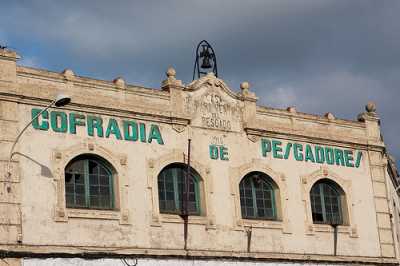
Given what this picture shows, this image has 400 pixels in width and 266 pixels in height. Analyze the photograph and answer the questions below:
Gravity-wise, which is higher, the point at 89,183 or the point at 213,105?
the point at 213,105

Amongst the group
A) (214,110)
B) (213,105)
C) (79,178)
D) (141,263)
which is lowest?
(141,263)

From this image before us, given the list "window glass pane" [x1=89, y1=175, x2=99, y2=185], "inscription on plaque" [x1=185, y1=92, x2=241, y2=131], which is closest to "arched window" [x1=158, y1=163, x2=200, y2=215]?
"inscription on plaque" [x1=185, y1=92, x2=241, y2=131]

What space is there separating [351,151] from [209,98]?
22.6 feet

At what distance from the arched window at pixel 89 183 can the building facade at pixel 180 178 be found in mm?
34

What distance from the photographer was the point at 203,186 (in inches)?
1166

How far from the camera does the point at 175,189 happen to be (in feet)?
95.2

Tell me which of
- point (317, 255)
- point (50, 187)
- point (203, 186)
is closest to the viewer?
point (50, 187)

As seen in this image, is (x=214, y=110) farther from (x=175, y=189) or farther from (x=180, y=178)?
(x=175, y=189)

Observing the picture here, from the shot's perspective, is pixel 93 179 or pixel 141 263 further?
pixel 93 179

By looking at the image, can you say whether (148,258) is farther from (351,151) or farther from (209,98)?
(351,151)

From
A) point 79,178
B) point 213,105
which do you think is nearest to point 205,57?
point 213,105

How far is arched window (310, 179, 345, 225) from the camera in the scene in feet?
107

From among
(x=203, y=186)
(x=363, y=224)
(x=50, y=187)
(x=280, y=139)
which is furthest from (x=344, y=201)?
(x=50, y=187)

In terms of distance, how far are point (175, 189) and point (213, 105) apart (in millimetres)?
3410
